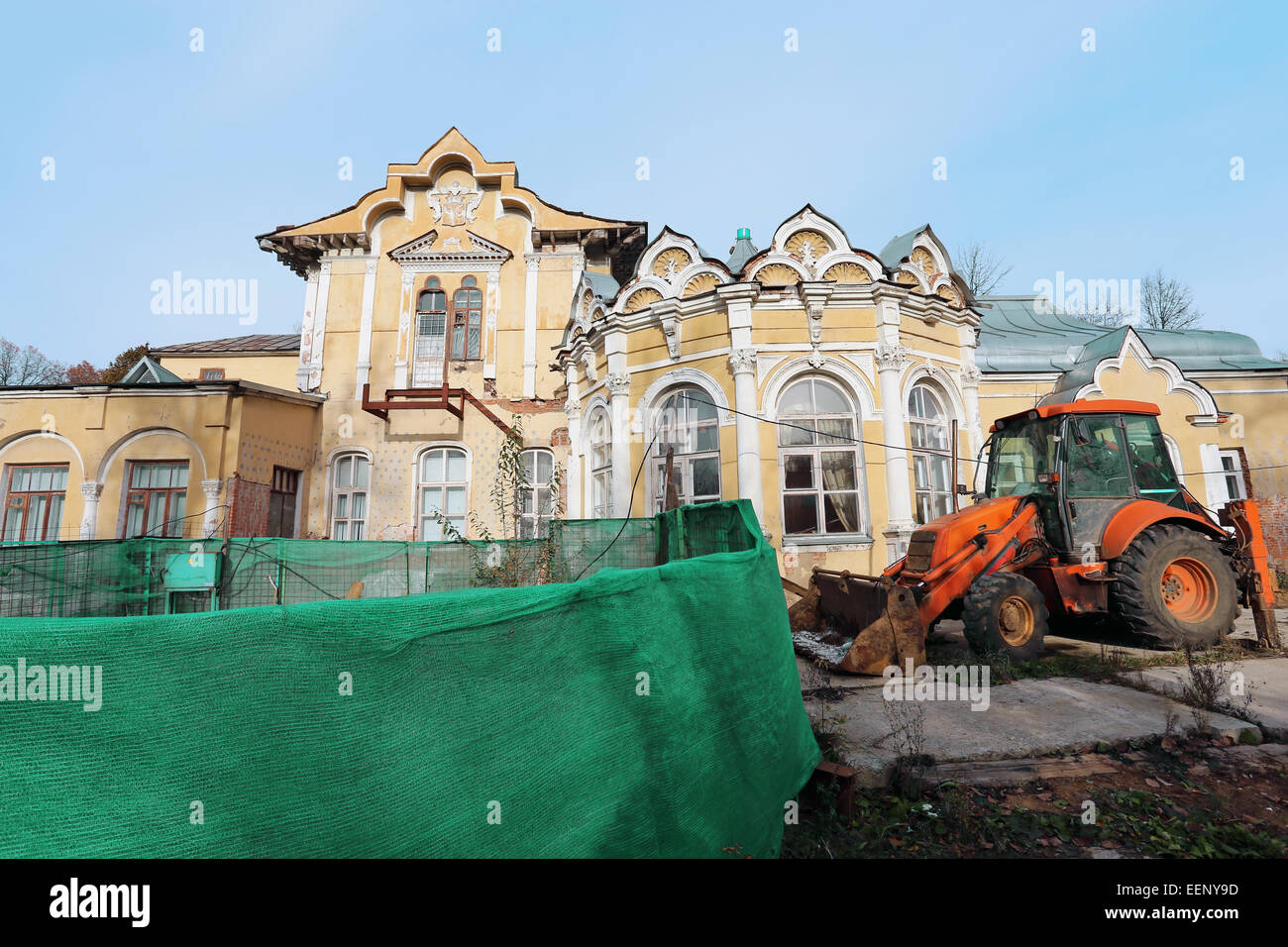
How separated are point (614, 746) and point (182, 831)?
1.33 m

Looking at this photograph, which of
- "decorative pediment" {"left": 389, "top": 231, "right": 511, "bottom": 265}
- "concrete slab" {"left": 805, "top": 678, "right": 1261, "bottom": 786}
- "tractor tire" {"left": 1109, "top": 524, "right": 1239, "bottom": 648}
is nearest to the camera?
"concrete slab" {"left": 805, "top": 678, "right": 1261, "bottom": 786}

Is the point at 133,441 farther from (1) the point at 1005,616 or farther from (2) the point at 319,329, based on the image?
(1) the point at 1005,616

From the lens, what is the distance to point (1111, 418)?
7340 millimetres

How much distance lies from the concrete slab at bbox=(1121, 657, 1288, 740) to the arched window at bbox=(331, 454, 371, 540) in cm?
1459

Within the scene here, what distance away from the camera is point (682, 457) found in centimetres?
1150

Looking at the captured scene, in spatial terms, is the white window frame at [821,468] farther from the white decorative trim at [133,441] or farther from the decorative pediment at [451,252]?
the white decorative trim at [133,441]

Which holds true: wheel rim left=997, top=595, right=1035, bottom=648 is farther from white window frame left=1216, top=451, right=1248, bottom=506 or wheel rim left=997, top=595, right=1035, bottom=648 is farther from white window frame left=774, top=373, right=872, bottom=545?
white window frame left=1216, top=451, right=1248, bottom=506

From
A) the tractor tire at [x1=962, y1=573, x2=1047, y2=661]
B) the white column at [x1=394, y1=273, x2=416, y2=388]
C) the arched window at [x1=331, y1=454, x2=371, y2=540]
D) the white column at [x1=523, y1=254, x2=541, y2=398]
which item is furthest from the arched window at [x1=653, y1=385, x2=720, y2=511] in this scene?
the arched window at [x1=331, y1=454, x2=371, y2=540]

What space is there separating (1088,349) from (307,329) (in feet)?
61.1

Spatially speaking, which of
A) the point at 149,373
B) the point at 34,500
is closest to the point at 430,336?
the point at 149,373

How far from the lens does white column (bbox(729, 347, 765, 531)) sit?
10.5 metres
